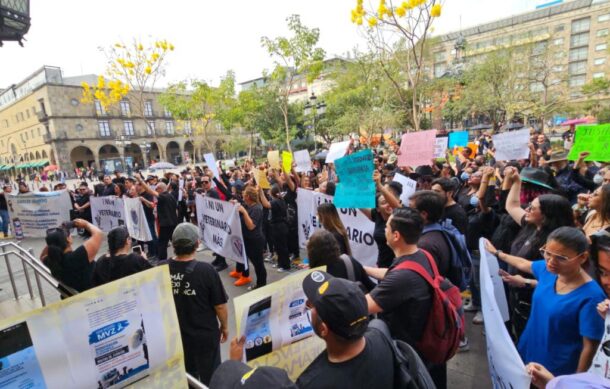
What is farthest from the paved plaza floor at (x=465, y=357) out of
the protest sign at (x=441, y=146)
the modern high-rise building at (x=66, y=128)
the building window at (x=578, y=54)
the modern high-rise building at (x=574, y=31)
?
the building window at (x=578, y=54)

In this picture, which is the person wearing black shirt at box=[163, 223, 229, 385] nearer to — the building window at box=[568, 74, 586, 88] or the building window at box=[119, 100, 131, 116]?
the building window at box=[119, 100, 131, 116]

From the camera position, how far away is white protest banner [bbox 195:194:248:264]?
528 cm

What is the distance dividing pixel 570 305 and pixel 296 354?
5.39ft

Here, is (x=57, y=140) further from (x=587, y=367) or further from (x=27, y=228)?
(x=587, y=367)

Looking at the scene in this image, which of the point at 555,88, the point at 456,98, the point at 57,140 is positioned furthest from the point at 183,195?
the point at 57,140

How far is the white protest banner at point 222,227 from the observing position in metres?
5.28

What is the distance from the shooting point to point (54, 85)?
44.6 m

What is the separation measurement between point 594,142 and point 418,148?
266 cm

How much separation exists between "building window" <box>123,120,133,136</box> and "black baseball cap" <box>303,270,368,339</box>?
59.6 metres

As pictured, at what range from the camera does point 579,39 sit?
61.2 meters

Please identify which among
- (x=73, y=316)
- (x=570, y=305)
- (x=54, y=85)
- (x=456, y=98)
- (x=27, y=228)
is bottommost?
(x=27, y=228)

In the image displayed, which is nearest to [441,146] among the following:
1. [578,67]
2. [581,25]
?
[578,67]

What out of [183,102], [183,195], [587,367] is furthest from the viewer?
[183,102]

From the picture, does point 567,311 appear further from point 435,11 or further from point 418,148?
point 435,11
